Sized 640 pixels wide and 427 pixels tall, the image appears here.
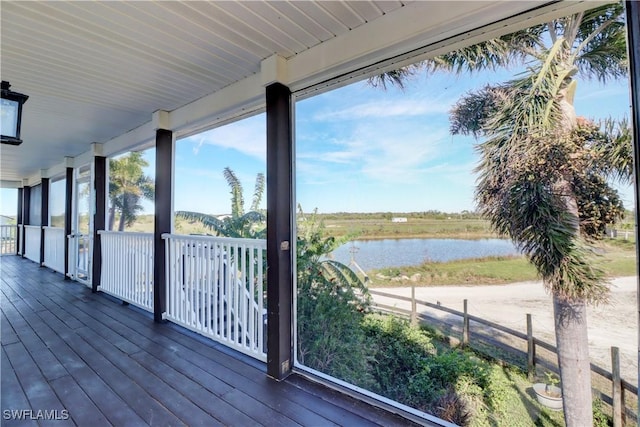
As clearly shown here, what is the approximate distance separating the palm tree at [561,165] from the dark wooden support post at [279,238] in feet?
4.44

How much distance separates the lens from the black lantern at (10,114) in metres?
2.07

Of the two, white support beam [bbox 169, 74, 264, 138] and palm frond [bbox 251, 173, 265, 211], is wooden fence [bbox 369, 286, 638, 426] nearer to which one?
palm frond [bbox 251, 173, 265, 211]

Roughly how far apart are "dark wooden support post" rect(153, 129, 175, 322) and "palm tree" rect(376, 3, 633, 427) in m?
3.29

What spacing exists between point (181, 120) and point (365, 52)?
230 cm

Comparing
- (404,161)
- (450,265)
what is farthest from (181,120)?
(450,265)

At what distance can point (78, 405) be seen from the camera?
1.83 meters

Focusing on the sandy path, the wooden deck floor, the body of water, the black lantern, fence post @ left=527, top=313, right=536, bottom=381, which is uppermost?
the black lantern

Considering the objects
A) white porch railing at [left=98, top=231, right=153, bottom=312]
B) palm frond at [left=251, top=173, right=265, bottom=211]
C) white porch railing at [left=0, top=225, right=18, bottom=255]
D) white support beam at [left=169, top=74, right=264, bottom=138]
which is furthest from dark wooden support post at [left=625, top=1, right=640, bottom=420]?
white porch railing at [left=0, top=225, right=18, bottom=255]

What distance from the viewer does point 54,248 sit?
6.31 meters

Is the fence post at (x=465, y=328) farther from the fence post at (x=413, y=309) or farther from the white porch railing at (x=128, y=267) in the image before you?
the white porch railing at (x=128, y=267)

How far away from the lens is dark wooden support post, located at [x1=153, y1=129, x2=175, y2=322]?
3340 millimetres

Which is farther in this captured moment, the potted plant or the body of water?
the body of water

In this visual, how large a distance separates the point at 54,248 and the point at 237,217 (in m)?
5.78

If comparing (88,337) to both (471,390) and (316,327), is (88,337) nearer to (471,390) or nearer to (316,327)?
(316,327)
